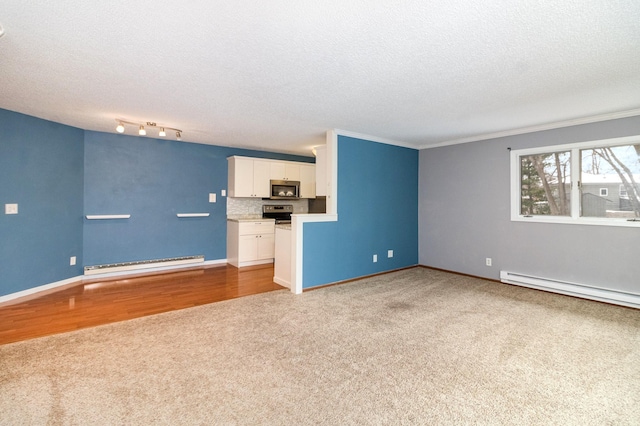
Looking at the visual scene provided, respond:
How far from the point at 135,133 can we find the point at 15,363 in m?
3.73

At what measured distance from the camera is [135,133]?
496 centimetres

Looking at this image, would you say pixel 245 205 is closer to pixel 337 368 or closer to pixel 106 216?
pixel 106 216

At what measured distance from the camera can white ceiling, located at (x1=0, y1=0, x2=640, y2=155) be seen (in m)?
1.74

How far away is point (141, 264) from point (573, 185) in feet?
22.3

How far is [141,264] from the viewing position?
16.9 ft

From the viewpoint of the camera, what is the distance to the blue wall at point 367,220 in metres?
4.45

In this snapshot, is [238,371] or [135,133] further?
[135,133]

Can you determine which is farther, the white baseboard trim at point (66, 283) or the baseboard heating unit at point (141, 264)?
the baseboard heating unit at point (141, 264)

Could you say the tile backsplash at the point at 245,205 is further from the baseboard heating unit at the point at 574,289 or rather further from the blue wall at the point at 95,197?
the baseboard heating unit at the point at 574,289

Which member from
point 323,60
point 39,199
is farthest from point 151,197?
point 323,60

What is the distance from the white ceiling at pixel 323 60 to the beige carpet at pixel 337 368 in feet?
7.82

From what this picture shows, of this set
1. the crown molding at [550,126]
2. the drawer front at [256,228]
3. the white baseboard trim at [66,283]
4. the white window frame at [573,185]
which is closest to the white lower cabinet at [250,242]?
the drawer front at [256,228]

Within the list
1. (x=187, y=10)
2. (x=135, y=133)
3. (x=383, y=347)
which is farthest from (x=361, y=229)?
(x=135, y=133)

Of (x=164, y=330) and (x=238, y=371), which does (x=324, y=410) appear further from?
(x=164, y=330)
